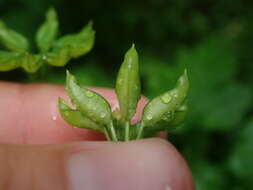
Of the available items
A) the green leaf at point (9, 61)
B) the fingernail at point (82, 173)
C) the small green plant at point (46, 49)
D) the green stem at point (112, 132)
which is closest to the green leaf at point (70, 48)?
the small green plant at point (46, 49)

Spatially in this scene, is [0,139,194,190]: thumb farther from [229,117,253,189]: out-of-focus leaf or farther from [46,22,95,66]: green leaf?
[229,117,253,189]: out-of-focus leaf

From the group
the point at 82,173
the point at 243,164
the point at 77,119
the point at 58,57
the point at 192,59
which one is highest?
the point at 58,57

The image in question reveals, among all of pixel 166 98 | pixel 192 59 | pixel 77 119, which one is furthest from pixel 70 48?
pixel 192 59

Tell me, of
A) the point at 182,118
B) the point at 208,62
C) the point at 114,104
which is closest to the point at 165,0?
the point at 208,62

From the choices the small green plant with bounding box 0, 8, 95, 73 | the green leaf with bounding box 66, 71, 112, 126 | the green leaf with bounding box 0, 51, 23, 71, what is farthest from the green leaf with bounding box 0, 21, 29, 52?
the green leaf with bounding box 66, 71, 112, 126

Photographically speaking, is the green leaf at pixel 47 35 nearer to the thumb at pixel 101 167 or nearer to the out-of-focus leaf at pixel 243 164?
the thumb at pixel 101 167

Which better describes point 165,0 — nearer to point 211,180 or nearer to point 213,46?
point 213,46

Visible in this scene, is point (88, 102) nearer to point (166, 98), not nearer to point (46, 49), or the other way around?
point (166, 98)
